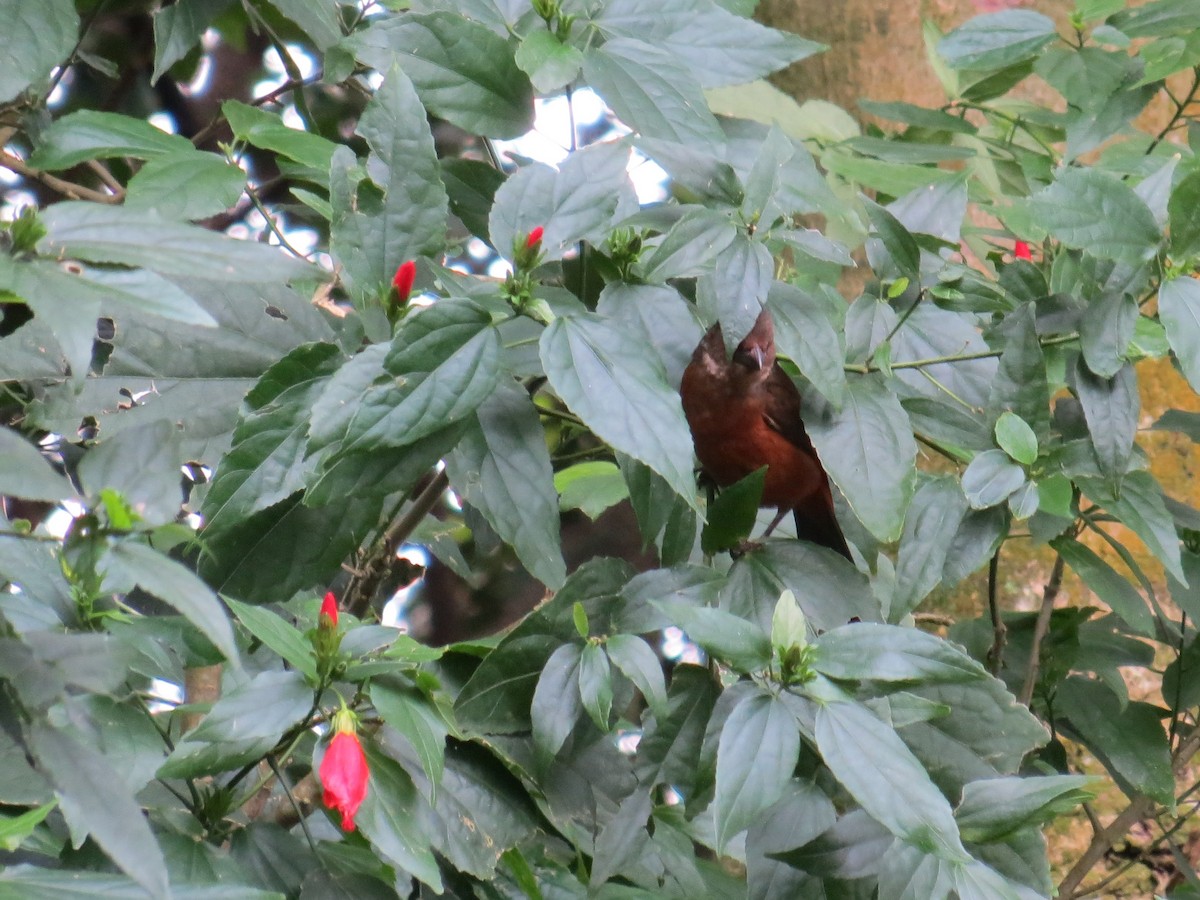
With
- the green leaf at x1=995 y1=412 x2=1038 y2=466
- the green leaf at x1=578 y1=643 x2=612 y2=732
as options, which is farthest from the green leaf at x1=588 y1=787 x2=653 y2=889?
the green leaf at x1=995 y1=412 x2=1038 y2=466

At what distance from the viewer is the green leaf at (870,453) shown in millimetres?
965

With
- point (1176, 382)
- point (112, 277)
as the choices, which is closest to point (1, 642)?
point (112, 277)

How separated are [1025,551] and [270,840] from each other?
5.16 ft

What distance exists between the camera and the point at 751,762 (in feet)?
2.68

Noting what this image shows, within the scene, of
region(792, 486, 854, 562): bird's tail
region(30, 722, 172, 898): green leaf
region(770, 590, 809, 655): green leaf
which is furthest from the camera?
region(792, 486, 854, 562): bird's tail

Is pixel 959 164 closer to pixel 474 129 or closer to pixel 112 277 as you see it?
pixel 474 129

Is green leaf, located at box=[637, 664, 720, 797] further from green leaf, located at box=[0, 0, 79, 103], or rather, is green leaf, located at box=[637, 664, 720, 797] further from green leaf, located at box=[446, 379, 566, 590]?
green leaf, located at box=[0, 0, 79, 103]

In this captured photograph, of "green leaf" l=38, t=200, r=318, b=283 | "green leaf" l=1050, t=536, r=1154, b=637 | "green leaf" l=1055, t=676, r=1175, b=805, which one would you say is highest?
"green leaf" l=38, t=200, r=318, b=283

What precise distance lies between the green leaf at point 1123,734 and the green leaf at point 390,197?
3.54ft

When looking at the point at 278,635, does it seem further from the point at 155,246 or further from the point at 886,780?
the point at 886,780

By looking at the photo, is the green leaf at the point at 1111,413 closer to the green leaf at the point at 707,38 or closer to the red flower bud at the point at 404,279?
the green leaf at the point at 707,38

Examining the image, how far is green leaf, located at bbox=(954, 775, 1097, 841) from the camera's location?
0.92 metres

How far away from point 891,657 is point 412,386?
40 cm

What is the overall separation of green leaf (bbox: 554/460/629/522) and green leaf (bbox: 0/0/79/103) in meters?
0.73
